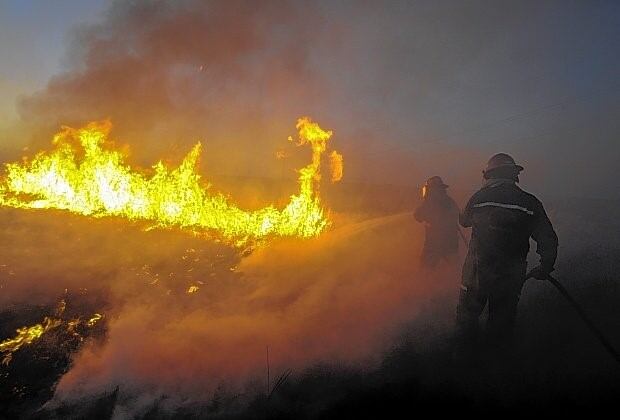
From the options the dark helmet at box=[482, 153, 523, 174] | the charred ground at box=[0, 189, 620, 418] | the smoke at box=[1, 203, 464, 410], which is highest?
the dark helmet at box=[482, 153, 523, 174]

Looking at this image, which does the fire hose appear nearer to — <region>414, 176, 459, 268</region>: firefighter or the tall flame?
<region>414, 176, 459, 268</region>: firefighter

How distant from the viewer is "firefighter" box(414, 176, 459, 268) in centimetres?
809

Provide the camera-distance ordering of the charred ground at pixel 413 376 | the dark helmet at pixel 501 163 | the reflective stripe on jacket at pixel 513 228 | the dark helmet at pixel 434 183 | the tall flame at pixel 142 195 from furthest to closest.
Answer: the tall flame at pixel 142 195 → the dark helmet at pixel 434 183 → the dark helmet at pixel 501 163 → the reflective stripe on jacket at pixel 513 228 → the charred ground at pixel 413 376

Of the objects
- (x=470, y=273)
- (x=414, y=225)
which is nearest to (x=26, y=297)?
(x=470, y=273)

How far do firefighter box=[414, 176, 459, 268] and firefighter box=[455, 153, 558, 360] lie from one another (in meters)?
2.66

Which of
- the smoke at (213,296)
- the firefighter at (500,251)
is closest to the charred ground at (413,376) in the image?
the smoke at (213,296)

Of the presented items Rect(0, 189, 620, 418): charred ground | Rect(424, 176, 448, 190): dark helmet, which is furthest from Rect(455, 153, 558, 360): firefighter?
Rect(424, 176, 448, 190): dark helmet

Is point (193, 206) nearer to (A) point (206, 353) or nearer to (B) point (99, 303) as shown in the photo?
(B) point (99, 303)

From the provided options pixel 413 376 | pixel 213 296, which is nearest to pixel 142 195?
pixel 213 296

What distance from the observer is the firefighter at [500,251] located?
4918mm

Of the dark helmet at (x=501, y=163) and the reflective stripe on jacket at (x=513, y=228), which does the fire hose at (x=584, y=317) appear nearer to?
the reflective stripe on jacket at (x=513, y=228)

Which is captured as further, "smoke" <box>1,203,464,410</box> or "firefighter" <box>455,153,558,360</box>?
"smoke" <box>1,203,464,410</box>

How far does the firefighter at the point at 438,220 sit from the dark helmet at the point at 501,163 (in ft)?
8.23

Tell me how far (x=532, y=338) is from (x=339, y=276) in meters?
4.25
